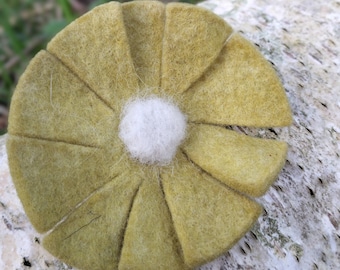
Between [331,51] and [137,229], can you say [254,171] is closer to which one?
[137,229]

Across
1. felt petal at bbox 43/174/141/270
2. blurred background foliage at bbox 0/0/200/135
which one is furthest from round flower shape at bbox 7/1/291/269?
blurred background foliage at bbox 0/0/200/135

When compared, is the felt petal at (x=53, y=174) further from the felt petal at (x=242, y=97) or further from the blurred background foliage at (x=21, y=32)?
the blurred background foliage at (x=21, y=32)

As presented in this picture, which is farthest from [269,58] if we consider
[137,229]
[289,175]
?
[137,229]

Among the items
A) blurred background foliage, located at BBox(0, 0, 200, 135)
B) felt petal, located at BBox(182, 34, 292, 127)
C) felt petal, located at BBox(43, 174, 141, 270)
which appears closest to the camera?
felt petal, located at BBox(43, 174, 141, 270)

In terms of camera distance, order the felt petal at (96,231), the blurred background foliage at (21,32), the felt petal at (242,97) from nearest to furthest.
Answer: the felt petal at (96,231) < the felt petal at (242,97) < the blurred background foliage at (21,32)

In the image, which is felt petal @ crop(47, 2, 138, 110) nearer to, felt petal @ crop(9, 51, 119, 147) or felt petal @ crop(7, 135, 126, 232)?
felt petal @ crop(9, 51, 119, 147)

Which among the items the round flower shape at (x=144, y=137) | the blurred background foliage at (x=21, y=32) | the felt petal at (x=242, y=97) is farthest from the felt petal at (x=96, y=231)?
the blurred background foliage at (x=21, y=32)

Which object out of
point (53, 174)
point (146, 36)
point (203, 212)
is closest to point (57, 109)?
point (53, 174)
